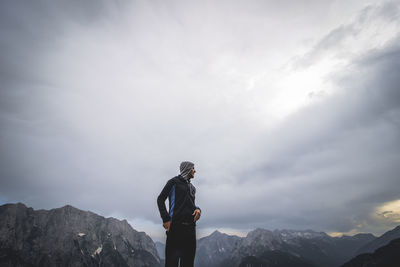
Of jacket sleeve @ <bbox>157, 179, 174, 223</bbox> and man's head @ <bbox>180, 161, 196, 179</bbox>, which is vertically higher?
man's head @ <bbox>180, 161, 196, 179</bbox>

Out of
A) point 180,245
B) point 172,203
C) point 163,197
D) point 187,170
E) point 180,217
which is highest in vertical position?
point 187,170

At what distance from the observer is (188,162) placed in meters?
6.62

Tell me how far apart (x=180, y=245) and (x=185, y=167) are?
2.15m

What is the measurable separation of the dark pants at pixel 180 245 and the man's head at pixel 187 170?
A: 4.59 feet

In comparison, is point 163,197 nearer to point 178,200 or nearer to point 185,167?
point 178,200

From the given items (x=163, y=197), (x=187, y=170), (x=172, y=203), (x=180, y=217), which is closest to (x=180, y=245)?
(x=180, y=217)

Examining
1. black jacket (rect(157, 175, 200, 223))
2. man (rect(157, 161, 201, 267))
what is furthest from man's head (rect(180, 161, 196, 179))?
black jacket (rect(157, 175, 200, 223))

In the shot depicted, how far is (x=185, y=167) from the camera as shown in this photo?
21.2ft

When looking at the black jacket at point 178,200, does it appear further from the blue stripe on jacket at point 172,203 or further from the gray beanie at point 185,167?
the gray beanie at point 185,167

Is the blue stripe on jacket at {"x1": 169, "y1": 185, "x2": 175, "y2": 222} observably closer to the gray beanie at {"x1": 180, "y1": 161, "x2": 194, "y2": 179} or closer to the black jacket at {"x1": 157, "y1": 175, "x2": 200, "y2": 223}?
the black jacket at {"x1": 157, "y1": 175, "x2": 200, "y2": 223}

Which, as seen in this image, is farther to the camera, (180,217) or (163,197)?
(163,197)

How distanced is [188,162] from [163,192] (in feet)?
3.97

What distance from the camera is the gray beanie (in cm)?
639

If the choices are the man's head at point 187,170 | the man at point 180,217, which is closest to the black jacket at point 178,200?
the man at point 180,217
